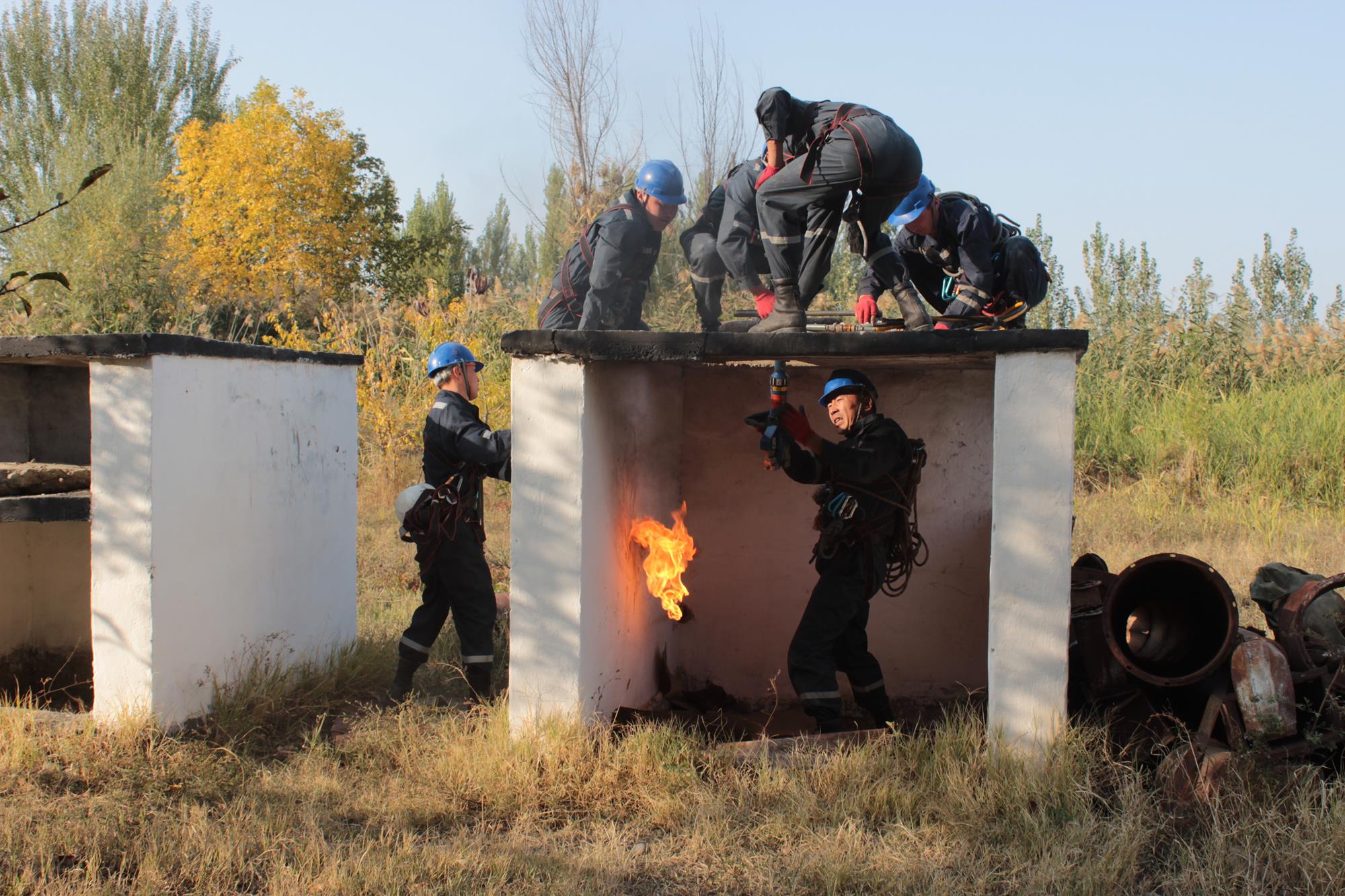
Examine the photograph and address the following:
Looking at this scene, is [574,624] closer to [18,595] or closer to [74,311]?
[18,595]

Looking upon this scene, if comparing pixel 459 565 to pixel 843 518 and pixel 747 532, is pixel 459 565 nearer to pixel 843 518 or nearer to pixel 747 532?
pixel 747 532

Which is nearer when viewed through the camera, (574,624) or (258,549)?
(574,624)

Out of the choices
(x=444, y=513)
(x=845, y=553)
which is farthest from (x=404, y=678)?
(x=845, y=553)

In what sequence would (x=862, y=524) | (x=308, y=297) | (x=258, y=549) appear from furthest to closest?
(x=308, y=297)
(x=258, y=549)
(x=862, y=524)

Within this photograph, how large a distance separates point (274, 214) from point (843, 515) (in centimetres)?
1769

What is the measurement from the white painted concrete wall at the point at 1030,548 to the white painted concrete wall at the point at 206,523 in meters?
3.95

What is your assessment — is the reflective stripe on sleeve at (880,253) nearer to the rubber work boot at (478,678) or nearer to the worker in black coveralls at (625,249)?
the worker in black coveralls at (625,249)

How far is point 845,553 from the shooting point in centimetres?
527

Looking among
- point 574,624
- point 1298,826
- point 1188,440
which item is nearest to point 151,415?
point 574,624

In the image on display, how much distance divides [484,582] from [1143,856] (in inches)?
140

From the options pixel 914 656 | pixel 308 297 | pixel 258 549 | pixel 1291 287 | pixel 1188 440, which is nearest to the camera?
pixel 258 549

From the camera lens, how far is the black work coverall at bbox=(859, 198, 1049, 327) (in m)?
5.93

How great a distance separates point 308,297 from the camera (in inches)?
808

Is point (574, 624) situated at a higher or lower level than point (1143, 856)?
higher
